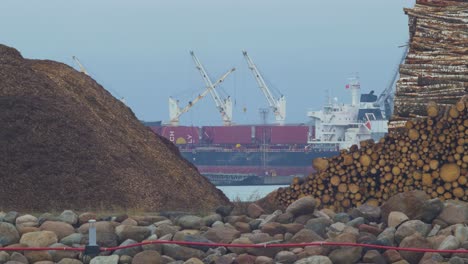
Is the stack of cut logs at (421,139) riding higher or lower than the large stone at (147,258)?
higher

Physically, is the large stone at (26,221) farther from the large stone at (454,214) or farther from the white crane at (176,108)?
the white crane at (176,108)

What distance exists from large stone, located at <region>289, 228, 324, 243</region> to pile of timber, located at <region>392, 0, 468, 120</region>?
3.56 meters

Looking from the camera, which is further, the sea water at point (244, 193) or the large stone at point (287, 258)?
the sea water at point (244, 193)

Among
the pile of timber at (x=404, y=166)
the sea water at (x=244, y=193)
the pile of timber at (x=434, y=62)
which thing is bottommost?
the sea water at (x=244, y=193)

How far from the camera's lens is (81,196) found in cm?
1238

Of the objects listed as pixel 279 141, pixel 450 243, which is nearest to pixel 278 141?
pixel 279 141

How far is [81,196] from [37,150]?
0.98m

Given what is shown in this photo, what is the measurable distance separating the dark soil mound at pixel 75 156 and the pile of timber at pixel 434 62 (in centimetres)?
Answer: 283

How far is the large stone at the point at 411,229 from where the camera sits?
8.53m

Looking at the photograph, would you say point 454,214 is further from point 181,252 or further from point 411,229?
point 181,252

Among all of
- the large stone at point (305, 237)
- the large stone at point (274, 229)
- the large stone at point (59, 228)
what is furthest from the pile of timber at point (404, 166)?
the large stone at point (59, 228)

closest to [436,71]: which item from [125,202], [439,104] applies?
[439,104]

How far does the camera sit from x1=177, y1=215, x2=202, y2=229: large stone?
923 centimetres

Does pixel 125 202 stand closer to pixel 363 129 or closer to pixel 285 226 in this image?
pixel 285 226
